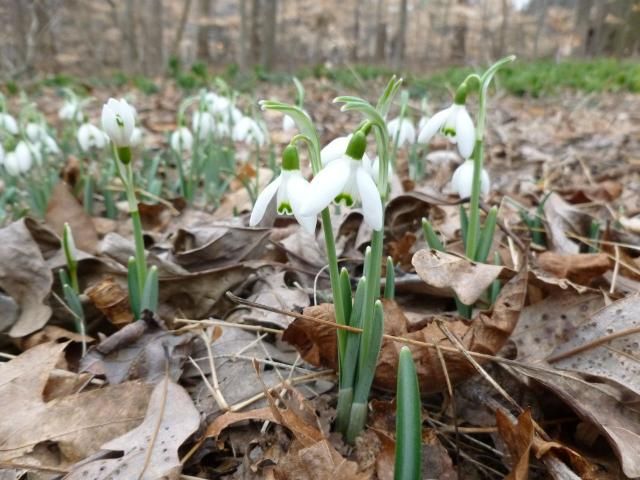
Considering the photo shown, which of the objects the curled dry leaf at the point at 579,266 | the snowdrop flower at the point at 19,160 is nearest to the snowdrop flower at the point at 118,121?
the curled dry leaf at the point at 579,266

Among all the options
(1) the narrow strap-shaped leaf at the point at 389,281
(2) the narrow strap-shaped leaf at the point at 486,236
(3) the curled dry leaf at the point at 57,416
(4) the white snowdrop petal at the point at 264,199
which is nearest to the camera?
(4) the white snowdrop petal at the point at 264,199

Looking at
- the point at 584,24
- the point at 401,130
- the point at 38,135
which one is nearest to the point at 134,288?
the point at 401,130

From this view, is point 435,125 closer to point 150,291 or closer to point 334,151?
point 334,151

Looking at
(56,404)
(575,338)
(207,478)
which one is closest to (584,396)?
(575,338)

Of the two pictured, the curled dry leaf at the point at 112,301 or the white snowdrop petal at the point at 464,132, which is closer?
the white snowdrop petal at the point at 464,132

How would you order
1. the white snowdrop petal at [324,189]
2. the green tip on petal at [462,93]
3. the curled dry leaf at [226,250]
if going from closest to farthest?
1. the white snowdrop petal at [324,189]
2. the green tip on petal at [462,93]
3. the curled dry leaf at [226,250]

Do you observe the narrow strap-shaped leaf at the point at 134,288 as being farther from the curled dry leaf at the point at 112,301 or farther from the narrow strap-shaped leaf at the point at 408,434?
the narrow strap-shaped leaf at the point at 408,434
